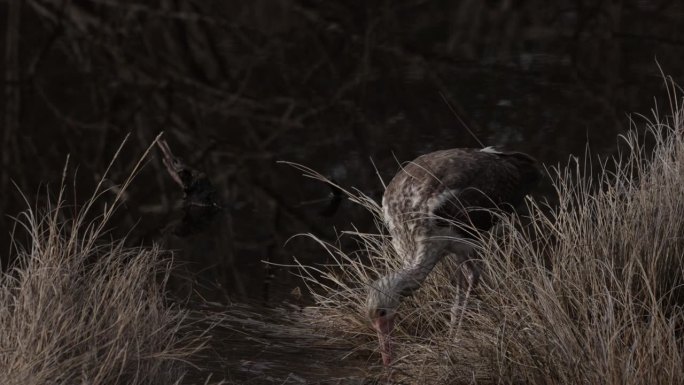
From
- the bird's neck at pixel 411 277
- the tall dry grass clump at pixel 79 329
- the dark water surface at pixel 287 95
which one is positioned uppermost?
the tall dry grass clump at pixel 79 329

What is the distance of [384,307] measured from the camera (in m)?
5.93

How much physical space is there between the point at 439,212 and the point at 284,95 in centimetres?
519

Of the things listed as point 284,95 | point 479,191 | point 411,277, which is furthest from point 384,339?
point 284,95

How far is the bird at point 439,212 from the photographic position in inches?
238

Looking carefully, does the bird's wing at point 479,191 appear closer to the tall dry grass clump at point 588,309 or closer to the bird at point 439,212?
the bird at point 439,212

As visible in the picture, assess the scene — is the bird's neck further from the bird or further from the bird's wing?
the bird's wing

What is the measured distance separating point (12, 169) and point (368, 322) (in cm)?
438

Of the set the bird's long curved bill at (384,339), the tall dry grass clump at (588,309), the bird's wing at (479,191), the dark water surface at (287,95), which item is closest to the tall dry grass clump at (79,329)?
the bird's long curved bill at (384,339)

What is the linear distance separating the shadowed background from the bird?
107cm

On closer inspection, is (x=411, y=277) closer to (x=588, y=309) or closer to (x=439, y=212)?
(x=439, y=212)

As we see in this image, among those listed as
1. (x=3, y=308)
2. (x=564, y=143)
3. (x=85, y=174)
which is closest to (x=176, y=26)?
(x=85, y=174)

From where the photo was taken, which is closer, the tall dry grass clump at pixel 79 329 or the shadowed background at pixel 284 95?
the tall dry grass clump at pixel 79 329

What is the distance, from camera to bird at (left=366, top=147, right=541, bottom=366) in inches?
238

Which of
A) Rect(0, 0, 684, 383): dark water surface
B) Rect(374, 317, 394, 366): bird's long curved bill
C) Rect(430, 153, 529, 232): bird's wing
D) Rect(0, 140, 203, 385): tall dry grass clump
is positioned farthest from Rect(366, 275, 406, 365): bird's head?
Rect(0, 0, 684, 383): dark water surface
